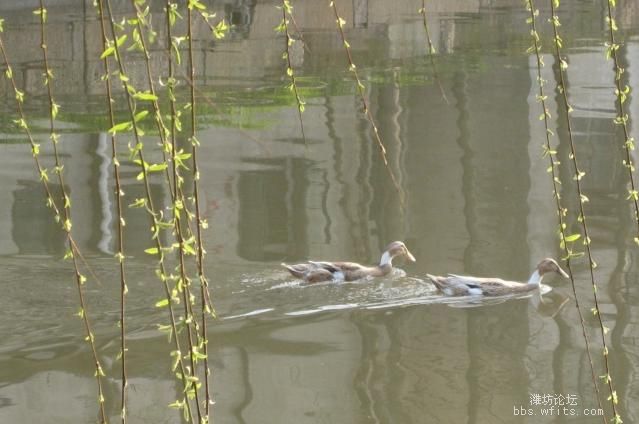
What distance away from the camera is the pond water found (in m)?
7.10

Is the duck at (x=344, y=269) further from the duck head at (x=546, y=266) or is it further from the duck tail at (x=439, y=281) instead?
the duck head at (x=546, y=266)

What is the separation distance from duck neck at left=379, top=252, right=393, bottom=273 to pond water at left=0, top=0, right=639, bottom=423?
14 centimetres

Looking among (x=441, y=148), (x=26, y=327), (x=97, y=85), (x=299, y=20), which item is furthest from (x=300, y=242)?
(x=299, y=20)

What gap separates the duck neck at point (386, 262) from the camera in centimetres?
905

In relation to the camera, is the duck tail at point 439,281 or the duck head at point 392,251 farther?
the duck head at point 392,251

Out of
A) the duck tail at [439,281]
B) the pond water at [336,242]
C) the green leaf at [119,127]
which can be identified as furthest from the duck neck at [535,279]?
the green leaf at [119,127]

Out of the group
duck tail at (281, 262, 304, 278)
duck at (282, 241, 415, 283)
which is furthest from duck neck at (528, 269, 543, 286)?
duck tail at (281, 262, 304, 278)

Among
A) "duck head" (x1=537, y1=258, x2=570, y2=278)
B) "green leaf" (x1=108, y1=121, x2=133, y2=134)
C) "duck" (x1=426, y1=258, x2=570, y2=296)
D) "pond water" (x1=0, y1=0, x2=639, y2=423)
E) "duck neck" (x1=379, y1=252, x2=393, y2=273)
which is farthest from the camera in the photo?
"duck head" (x1=537, y1=258, x2=570, y2=278)

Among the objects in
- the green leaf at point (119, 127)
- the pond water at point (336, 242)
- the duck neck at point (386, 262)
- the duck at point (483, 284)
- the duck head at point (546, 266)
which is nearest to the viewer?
the green leaf at point (119, 127)

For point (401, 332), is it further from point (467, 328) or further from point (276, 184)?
point (276, 184)

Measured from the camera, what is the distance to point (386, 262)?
909cm

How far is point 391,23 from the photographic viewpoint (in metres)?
20.9

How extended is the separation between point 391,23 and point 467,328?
1308 cm

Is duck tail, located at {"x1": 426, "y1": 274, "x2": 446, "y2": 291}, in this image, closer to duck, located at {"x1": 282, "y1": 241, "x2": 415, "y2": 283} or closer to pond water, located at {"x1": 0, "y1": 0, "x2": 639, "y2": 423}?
pond water, located at {"x1": 0, "y1": 0, "x2": 639, "y2": 423}
